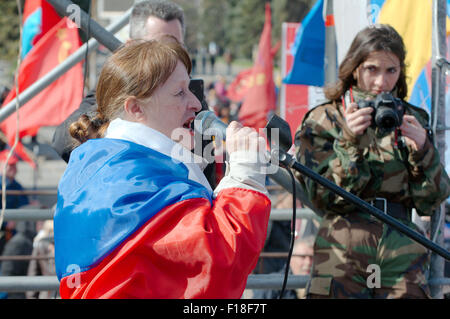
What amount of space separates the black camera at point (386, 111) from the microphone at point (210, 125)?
0.98 metres

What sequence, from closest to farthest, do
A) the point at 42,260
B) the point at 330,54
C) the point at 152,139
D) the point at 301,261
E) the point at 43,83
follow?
the point at 152,139 < the point at 43,83 < the point at 330,54 < the point at 301,261 < the point at 42,260

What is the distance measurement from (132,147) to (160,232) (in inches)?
10.3

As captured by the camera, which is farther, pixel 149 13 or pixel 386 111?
pixel 149 13

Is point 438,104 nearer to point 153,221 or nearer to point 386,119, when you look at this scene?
point 386,119

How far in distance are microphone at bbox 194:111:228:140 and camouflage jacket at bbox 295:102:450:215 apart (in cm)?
98

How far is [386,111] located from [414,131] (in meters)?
0.20

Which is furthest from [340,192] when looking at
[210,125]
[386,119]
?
[386,119]

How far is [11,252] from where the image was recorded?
199 inches

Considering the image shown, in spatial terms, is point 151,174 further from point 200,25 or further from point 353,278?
point 200,25

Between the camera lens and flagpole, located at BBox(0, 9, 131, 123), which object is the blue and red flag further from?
the camera lens

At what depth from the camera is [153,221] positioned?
1.70 m

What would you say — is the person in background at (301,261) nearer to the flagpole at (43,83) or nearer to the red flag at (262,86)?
the flagpole at (43,83)

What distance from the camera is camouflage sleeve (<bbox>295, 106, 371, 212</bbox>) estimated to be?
2.73 meters
